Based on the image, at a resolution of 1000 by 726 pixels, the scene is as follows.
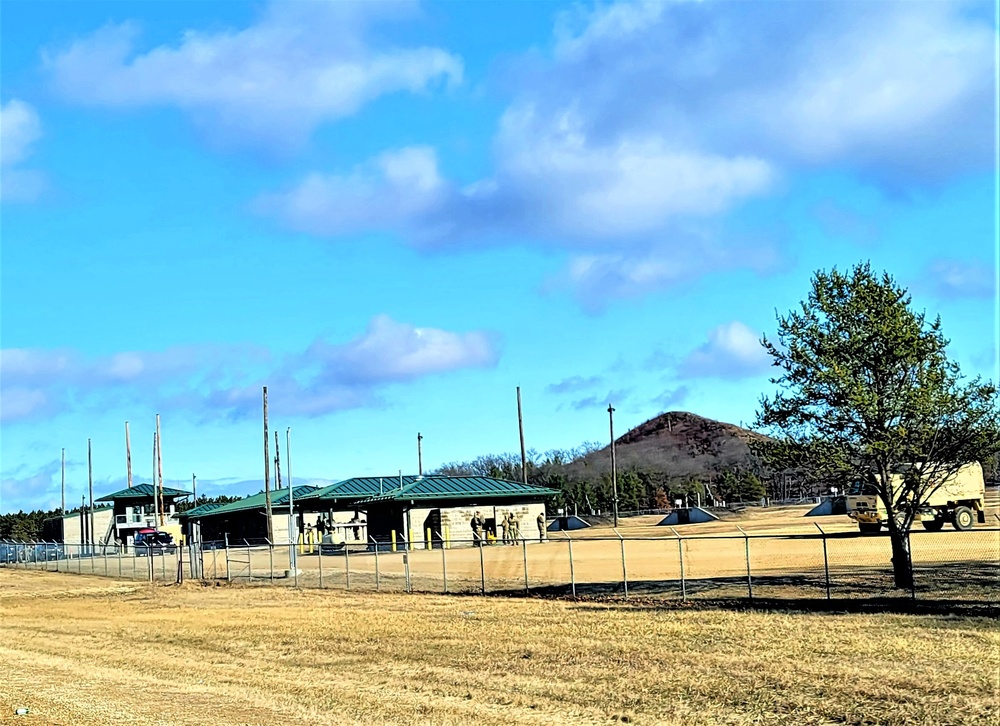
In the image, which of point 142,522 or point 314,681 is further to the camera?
point 142,522

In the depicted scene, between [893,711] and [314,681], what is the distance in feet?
28.3

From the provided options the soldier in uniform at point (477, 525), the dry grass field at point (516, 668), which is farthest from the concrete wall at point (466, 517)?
the dry grass field at point (516, 668)

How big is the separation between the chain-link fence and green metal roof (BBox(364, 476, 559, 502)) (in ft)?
8.30

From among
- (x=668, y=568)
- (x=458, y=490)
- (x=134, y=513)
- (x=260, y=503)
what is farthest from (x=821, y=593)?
(x=134, y=513)

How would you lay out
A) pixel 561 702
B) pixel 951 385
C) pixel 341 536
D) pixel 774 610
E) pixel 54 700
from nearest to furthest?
pixel 561 702 < pixel 54 700 < pixel 774 610 < pixel 951 385 < pixel 341 536

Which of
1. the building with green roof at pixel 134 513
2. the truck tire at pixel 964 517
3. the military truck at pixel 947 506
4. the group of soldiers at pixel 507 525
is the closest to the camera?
the military truck at pixel 947 506

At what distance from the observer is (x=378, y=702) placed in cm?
1523

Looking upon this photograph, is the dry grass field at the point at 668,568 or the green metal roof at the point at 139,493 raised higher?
the green metal roof at the point at 139,493

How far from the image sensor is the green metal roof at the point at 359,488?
66750 mm

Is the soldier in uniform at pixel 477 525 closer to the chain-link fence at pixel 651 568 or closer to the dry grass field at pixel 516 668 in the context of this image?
the chain-link fence at pixel 651 568

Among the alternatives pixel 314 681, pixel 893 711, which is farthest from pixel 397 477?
pixel 893 711

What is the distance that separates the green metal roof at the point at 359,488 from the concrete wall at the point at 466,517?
505 cm

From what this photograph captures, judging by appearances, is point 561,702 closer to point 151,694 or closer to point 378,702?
point 378,702

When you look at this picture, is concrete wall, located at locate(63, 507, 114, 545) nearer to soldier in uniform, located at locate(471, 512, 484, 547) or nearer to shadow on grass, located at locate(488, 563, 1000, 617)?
soldier in uniform, located at locate(471, 512, 484, 547)
